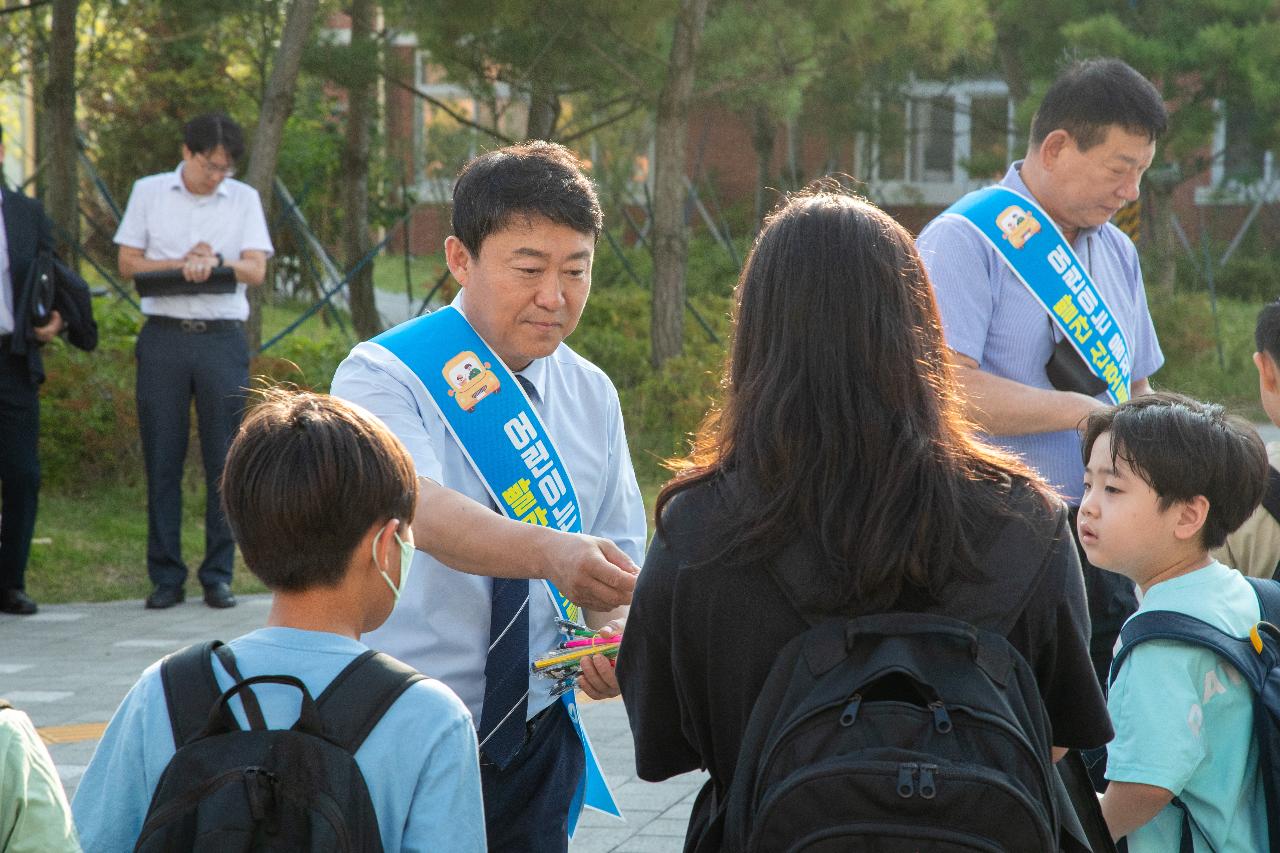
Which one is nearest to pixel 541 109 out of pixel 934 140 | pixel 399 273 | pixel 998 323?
pixel 399 273

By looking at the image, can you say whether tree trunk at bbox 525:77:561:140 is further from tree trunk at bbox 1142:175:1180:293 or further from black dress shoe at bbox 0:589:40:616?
tree trunk at bbox 1142:175:1180:293

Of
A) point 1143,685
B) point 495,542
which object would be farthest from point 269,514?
point 1143,685

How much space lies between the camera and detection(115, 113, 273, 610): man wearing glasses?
23.7 feet

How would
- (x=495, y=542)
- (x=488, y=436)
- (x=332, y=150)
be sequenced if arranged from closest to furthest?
(x=495, y=542)
(x=488, y=436)
(x=332, y=150)

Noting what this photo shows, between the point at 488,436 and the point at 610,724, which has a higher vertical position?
the point at 488,436

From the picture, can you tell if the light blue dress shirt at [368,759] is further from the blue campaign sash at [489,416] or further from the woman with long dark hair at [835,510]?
the blue campaign sash at [489,416]

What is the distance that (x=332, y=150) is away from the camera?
1870cm

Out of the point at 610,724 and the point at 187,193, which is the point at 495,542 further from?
the point at 187,193

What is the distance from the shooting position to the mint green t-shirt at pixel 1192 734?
2500 mm

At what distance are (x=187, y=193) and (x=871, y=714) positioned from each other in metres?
6.29

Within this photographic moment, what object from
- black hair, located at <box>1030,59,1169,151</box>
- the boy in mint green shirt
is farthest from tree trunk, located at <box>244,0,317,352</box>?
the boy in mint green shirt

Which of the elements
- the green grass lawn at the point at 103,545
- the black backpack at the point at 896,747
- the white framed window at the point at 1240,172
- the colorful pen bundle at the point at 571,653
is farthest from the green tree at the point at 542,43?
the white framed window at the point at 1240,172

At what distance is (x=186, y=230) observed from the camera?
24.2ft

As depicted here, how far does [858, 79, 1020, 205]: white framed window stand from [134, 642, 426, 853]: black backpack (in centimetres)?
1772
